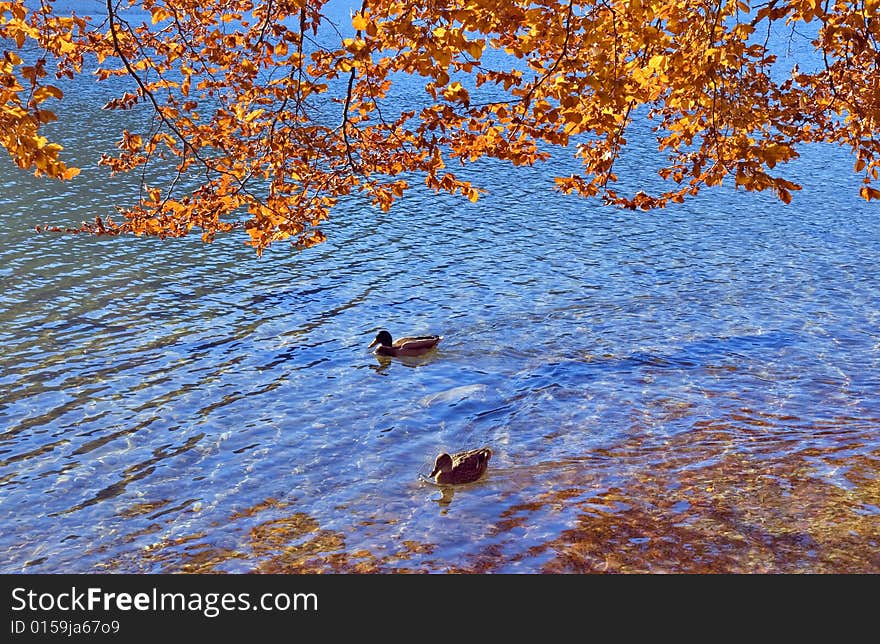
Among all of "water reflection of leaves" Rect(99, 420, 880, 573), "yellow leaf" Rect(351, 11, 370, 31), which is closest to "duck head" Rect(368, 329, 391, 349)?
"water reflection of leaves" Rect(99, 420, 880, 573)

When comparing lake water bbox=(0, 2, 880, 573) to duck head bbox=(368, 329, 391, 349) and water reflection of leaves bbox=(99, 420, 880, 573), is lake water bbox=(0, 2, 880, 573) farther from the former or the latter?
duck head bbox=(368, 329, 391, 349)

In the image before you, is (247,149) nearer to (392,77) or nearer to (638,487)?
(638,487)

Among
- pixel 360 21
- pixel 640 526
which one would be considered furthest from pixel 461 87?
pixel 640 526

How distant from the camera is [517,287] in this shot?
21.5 meters

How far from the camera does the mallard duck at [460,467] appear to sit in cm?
1255

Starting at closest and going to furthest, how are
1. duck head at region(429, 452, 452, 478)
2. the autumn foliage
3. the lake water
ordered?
1. the autumn foliage
2. the lake water
3. duck head at region(429, 452, 452, 478)

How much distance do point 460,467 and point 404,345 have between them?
491 cm

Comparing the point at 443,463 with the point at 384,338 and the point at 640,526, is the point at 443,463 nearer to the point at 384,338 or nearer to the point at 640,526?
the point at 640,526

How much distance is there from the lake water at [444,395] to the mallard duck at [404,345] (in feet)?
0.77

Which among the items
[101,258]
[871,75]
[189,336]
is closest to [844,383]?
[871,75]

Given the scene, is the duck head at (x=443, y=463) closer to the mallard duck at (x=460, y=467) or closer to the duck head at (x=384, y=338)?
the mallard duck at (x=460, y=467)

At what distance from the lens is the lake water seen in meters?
11.0

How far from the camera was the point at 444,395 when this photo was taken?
16.1 m

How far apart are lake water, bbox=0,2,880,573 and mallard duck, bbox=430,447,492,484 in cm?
19
